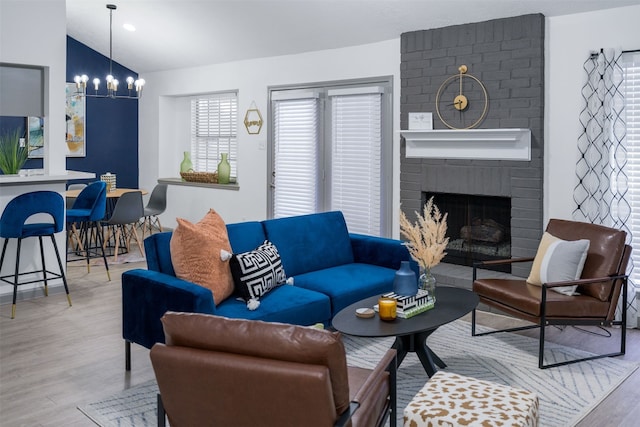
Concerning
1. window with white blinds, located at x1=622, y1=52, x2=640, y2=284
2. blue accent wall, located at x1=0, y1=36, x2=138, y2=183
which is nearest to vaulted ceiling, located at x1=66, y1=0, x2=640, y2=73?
blue accent wall, located at x1=0, y1=36, x2=138, y2=183

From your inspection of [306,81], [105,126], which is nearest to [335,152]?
[306,81]

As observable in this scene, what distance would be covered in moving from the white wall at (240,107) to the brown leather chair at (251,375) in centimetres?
430

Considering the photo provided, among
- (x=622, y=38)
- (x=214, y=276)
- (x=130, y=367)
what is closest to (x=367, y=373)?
(x=214, y=276)

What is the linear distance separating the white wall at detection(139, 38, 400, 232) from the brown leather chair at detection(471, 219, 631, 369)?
215cm

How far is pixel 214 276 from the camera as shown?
3500mm

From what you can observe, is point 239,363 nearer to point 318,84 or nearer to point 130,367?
point 130,367

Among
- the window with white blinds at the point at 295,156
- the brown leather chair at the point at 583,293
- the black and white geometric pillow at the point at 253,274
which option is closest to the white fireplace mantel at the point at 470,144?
the brown leather chair at the point at 583,293

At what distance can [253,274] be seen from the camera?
364 centimetres

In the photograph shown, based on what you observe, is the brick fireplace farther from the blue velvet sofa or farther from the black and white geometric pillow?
the black and white geometric pillow

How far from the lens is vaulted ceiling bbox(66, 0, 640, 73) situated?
5188 mm

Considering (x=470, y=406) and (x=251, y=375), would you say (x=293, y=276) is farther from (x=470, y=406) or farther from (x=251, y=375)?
(x=251, y=375)

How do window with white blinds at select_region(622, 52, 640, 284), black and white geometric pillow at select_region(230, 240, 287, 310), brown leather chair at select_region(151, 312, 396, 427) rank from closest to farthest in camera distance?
1. brown leather chair at select_region(151, 312, 396, 427)
2. black and white geometric pillow at select_region(230, 240, 287, 310)
3. window with white blinds at select_region(622, 52, 640, 284)

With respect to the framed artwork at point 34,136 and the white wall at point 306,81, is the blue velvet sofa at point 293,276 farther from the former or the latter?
the framed artwork at point 34,136

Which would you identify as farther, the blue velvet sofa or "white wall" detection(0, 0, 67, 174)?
"white wall" detection(0, 0, 67, 174)
